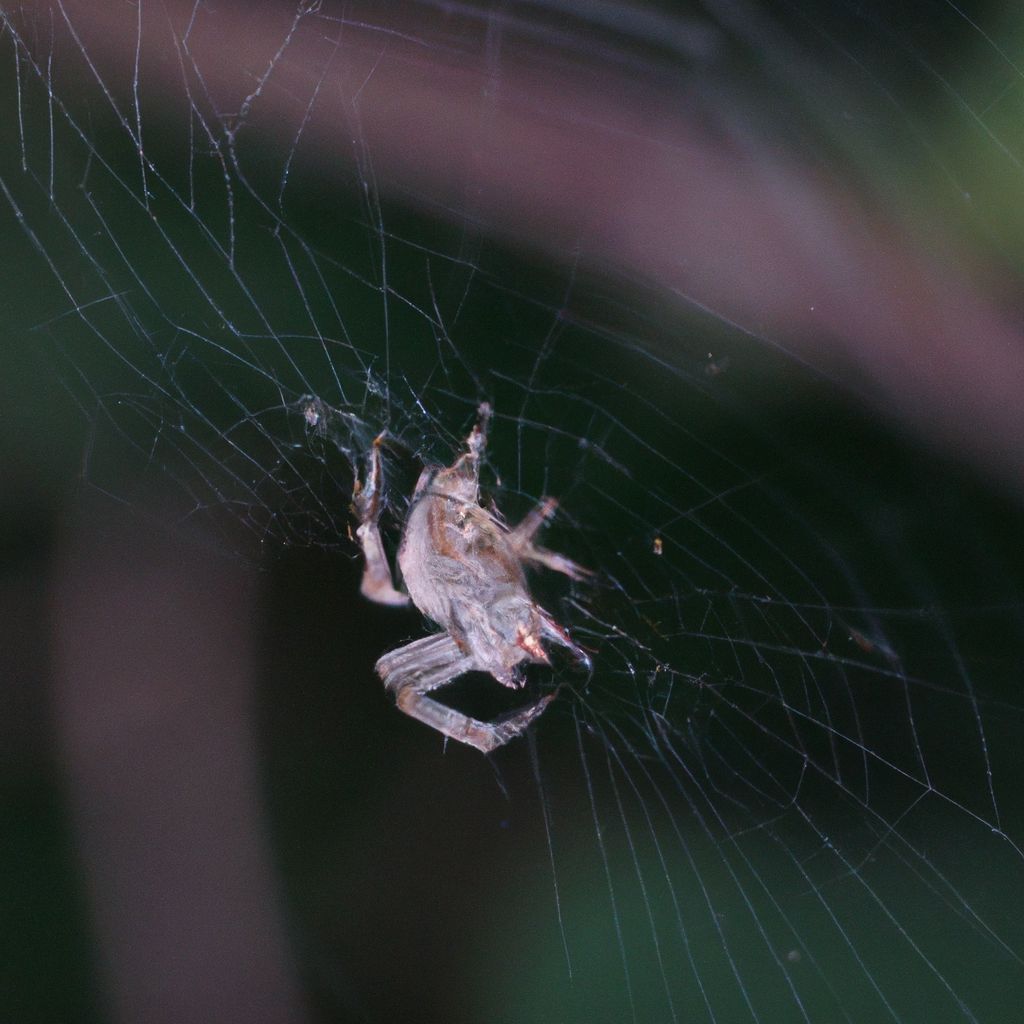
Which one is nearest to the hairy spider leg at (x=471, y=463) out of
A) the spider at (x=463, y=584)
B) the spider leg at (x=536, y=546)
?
the spider at (x=463, y=584)

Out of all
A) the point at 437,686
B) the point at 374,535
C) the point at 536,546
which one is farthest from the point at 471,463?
the point at 437,686

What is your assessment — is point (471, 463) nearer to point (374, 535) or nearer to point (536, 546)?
point (536, 546)

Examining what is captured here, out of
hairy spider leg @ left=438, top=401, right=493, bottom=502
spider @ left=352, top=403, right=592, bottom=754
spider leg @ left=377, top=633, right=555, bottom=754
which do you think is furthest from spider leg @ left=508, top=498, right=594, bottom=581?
spider leg @ left=377, top=633, right=555, bottom=754

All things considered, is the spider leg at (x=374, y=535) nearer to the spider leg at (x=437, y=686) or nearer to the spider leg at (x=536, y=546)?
the spider leg at (x=437, y=686)

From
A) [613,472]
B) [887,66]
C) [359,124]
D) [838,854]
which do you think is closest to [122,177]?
[359,124]

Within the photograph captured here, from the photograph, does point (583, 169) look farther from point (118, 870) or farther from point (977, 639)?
point (118, 870)

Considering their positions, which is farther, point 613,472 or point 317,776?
point 317,776
